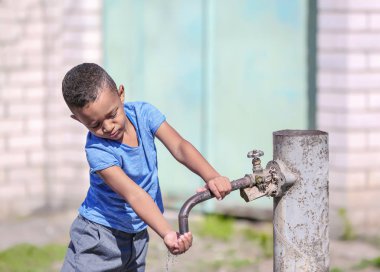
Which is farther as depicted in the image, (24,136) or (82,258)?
(24,136)

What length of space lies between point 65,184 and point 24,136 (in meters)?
0.47

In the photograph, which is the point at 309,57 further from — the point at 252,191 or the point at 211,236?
the point at 252,191

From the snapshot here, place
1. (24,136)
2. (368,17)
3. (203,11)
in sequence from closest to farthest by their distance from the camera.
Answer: (368,17)
(203,11)
(24,136)

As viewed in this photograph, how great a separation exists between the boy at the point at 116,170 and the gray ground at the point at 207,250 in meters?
1.57

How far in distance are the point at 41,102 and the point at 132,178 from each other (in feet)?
12.3

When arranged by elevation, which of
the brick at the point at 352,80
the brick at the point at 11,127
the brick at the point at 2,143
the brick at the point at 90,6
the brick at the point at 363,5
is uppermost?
the brick at the point at 90,6

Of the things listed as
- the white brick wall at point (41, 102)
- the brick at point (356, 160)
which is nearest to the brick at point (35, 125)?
the white brick wall at point (41, 102)

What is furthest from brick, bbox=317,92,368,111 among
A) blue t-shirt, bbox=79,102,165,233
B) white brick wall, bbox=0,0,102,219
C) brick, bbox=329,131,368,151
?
blue t-shirt, bbox=79,102,165,233

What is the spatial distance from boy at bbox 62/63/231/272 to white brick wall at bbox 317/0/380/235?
258 cm

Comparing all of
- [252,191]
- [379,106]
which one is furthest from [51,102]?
[252,191]

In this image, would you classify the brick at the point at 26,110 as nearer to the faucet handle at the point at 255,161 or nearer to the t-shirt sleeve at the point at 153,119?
the t-shirt sleeve at the point at 153,119

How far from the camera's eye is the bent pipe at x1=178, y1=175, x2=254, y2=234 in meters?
3.13

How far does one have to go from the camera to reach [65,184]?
7336 mm

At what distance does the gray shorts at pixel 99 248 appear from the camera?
3838 millimetres
